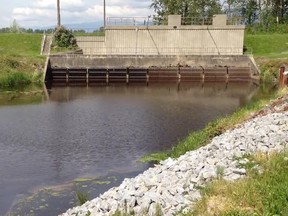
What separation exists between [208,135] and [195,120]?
9961 millimetres

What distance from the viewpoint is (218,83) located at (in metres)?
52.6

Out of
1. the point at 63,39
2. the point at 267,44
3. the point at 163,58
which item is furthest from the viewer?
the point at 267,44

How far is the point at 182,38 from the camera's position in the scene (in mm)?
57656

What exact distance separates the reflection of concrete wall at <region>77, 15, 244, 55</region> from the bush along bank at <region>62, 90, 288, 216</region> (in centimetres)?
4316

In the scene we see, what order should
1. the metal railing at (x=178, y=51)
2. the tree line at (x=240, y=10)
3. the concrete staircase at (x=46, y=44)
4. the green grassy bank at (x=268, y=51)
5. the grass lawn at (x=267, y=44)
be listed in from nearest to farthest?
the green grassy bank at (x=268, y=51) < the metal railing at (x=178, y=51) < the concrete staircase at (x=46, y=44) < the grass lawn at (x=267, y=44) < the tree line at (x=240, y=10)

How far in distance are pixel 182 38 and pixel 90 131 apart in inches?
1280

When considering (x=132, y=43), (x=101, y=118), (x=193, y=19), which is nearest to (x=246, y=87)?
(x=132, y=43)

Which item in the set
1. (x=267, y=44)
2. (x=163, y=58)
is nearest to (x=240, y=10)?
(x=267, y=44)

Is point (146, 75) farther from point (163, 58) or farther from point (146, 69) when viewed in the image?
point (163, 58)

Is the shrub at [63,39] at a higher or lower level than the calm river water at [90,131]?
higher

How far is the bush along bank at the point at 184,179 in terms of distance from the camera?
10766 millimetres

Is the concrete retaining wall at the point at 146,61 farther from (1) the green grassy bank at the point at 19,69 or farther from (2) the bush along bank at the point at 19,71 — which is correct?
(2) the bush along bank at the point at 19,71

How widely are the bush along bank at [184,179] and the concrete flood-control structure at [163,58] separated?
124 feet

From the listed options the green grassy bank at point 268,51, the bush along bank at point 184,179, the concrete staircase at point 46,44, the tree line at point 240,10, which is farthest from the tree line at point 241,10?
the bush along bank at point 184,179
